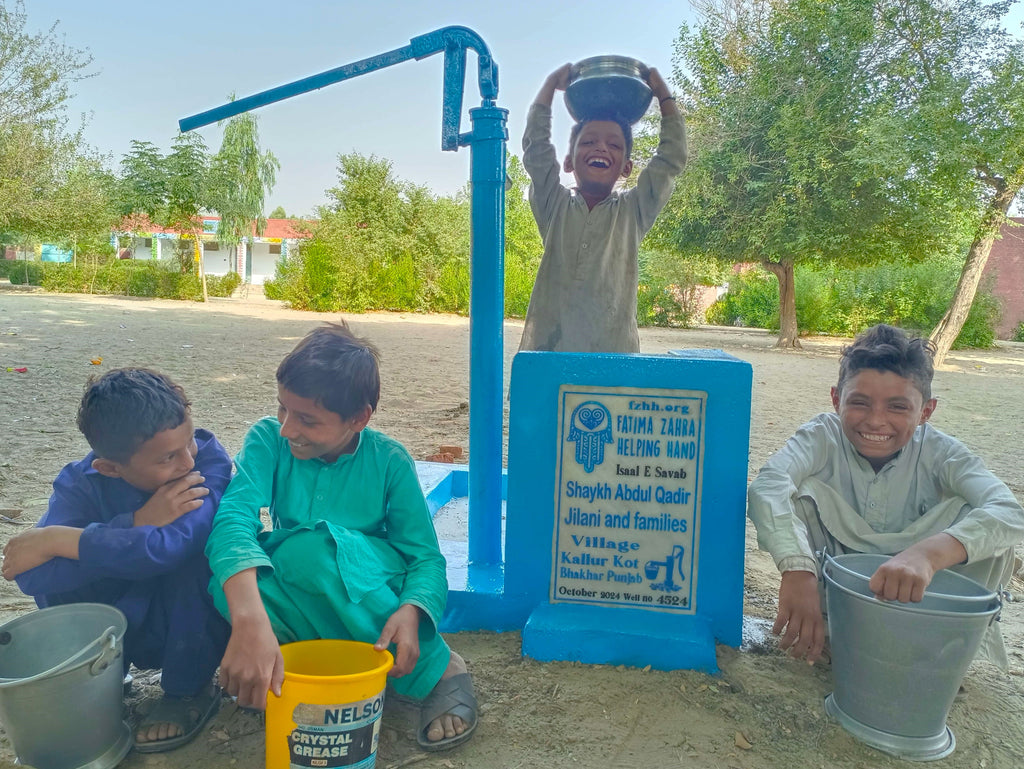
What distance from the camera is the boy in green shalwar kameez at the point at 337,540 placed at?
1.66 metres

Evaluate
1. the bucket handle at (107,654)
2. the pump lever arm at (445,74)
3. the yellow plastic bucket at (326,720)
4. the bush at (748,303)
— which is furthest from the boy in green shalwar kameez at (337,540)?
the bush at (748,303)

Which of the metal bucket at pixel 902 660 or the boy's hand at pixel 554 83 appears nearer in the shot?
the metal bucket at pixel 902 660

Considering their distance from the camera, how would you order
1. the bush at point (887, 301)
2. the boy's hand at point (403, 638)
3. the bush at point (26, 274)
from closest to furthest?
1. the boy's hand at point (403, 638)
2. the bush at point (887, 301)
3. the bush at point (26, 274)

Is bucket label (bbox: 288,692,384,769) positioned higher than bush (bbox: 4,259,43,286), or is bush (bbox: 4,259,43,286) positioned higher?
bush (bbox: 4,259,43,286)

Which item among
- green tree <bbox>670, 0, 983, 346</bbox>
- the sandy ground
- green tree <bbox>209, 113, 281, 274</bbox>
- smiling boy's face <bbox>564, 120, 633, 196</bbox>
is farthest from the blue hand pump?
green tree <bbox>209, 113, 281, 274</bbox>

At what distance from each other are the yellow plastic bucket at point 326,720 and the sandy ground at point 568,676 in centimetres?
20

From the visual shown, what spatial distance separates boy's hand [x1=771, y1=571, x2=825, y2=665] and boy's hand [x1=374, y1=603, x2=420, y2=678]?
3.12 ft

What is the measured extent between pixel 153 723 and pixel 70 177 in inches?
962

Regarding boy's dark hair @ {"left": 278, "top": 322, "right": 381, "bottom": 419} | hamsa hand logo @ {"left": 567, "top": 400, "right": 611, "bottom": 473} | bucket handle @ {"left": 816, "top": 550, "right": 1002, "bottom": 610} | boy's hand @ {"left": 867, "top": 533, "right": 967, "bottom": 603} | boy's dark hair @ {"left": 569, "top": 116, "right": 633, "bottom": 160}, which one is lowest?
bucket handle @ {"left": 816, "top": 550, "right": 1002, "bottom": 610}

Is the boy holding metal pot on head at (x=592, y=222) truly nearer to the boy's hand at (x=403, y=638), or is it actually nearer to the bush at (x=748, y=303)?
the boy's hand at (x=403, y=638)

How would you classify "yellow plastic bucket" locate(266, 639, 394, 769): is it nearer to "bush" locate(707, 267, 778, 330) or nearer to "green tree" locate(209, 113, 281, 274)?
"bush" locate(707, 267, 778, 330)

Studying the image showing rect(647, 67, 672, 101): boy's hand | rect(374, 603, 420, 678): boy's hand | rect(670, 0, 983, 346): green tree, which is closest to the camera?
rect(374, 603, 420, 678): boy's hand

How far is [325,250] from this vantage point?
73.7ft

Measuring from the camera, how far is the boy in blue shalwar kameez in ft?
5.40
